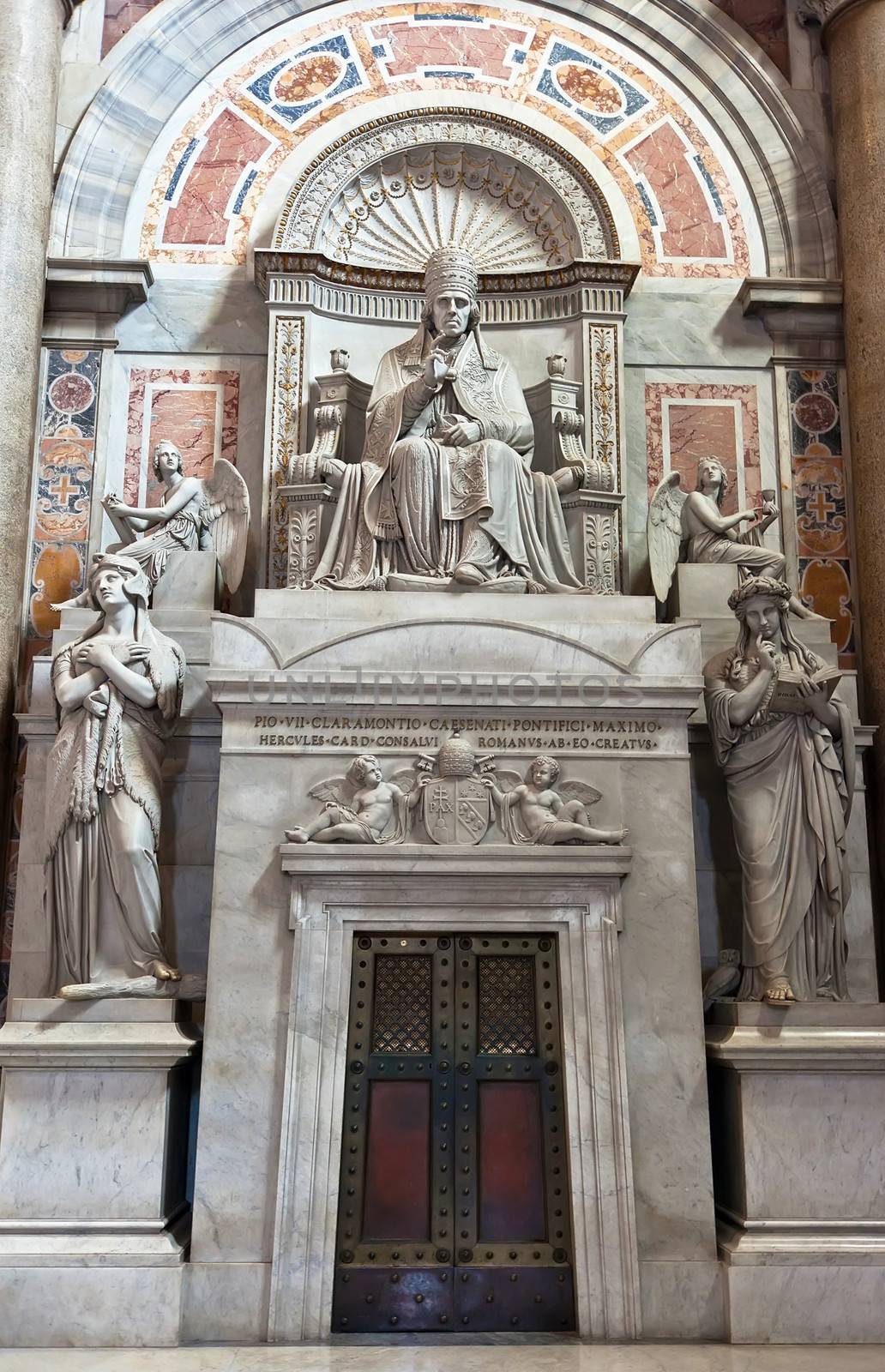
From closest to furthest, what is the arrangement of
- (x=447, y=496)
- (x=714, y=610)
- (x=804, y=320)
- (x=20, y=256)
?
(x=447, y=496) < (x=714, y=610) < (x=20, y=256) < (x=804, y=320)

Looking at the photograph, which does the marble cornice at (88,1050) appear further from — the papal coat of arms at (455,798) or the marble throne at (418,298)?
the marble throne at (418,298)

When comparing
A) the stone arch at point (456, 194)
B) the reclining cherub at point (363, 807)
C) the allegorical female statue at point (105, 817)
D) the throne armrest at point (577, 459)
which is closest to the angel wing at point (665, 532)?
the throne armrest at point (577, 459)

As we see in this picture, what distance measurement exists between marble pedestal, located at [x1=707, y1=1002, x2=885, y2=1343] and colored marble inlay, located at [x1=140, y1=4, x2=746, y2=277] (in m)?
6.00

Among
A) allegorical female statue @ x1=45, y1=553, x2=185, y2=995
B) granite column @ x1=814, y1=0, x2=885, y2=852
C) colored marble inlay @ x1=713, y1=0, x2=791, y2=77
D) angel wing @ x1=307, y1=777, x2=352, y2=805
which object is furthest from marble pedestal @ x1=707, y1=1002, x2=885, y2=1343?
colored marble inlay @ x1=713, y1=0, x2=791, y2=77

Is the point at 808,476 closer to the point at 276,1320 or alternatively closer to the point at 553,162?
the point at 553,162

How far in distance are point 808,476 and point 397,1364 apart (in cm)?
662

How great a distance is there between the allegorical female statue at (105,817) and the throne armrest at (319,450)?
7.18ft

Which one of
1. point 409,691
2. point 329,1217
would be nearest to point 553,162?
point 409,691

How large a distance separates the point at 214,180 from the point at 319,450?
2646mm

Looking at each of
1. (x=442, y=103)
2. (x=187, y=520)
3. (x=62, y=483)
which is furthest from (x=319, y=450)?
(x=442, y=103)

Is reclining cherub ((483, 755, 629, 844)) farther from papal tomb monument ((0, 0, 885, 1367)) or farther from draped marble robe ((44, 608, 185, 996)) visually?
draped marble robe ((44, 608, 185, 996))

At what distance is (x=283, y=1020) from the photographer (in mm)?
6879

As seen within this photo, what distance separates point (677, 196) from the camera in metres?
10.5

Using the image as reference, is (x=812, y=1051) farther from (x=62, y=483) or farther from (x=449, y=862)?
(x=62, y=483)
